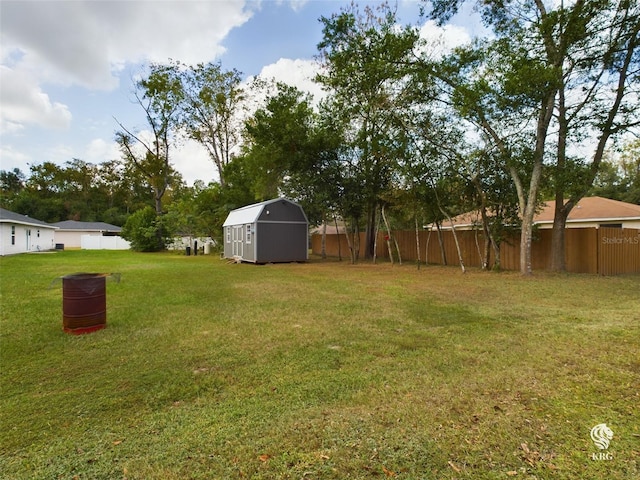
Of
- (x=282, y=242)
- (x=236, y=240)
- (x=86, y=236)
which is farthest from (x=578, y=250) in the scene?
(x=86, y=236)

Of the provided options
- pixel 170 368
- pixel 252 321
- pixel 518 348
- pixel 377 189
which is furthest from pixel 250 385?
pixel 377 189

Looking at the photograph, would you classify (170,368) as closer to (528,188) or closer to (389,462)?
(389,462)

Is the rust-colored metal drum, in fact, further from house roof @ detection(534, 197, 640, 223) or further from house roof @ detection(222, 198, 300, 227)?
house roof @ detection(534, 197, 640, 223)

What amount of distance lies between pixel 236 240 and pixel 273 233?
2893 millimetres

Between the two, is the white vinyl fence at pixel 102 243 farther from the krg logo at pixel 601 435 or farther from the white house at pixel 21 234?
the krg logo at pixel 601 435

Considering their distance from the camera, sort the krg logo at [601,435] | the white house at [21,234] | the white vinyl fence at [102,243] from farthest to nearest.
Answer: the white vinyl fence at [102,243] < the white house at [21,234] < the krg logo at [601,435]

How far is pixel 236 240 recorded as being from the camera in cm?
1806

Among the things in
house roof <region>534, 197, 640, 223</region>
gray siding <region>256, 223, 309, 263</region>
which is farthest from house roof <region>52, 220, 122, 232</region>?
house roof <region>534, 197, 640, 223</region>

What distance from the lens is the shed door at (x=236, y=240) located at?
1744 cm

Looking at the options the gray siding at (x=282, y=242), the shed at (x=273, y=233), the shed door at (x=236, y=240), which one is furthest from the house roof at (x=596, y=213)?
the shed door at (x=236, y=240)

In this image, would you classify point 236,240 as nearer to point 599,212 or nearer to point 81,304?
point 81,304

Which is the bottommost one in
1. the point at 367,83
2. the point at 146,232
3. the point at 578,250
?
the point at 578,250

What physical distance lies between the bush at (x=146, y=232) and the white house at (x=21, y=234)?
5.98m

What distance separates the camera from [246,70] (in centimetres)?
2625
